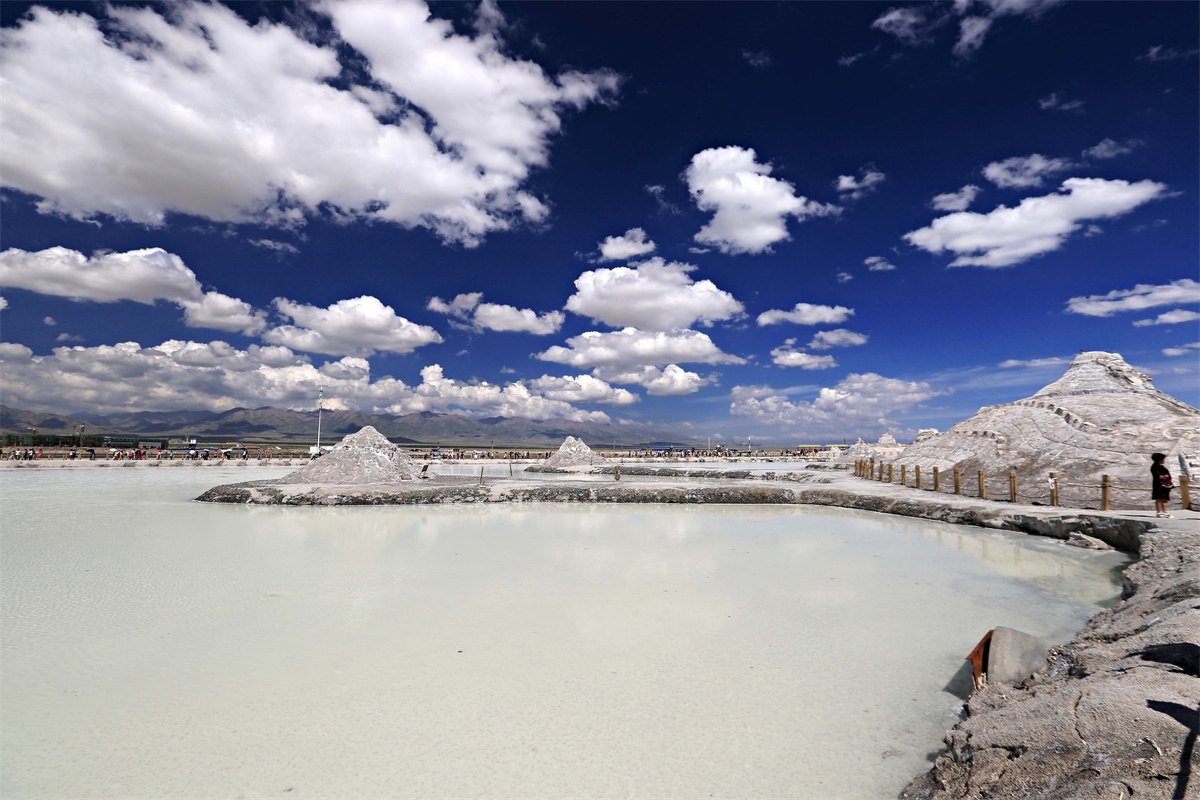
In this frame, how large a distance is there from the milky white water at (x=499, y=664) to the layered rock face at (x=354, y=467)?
1172 centimetres

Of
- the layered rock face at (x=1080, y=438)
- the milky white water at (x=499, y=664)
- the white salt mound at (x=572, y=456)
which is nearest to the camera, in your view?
the milky white water at (x=499, y=664)

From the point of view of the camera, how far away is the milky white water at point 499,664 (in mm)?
3479

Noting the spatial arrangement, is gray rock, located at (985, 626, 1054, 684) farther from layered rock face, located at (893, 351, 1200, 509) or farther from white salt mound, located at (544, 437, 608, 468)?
white salt mound, located at (544, 437, 608, 468)

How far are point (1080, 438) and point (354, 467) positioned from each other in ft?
99.0

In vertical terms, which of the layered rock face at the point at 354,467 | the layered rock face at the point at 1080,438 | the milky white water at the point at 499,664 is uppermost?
the layered rock face at the point at 1080,438

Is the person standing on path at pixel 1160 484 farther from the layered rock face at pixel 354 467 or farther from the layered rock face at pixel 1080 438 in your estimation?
the layered rock face at pixel 354 467

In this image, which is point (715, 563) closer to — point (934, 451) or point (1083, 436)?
point (1083, 436)

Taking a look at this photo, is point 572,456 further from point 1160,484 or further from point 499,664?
point 499,664

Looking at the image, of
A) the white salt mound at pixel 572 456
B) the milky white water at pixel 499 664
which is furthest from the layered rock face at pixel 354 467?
the white salt mound at pixel 572 456

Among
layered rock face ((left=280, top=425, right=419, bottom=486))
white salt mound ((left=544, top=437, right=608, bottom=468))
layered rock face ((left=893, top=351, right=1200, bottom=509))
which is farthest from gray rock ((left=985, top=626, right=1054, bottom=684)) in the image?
white salt mound ((left=544, top=437, right=608, bottom=468))

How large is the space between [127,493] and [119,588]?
19.4 metres

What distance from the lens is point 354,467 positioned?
2391cm

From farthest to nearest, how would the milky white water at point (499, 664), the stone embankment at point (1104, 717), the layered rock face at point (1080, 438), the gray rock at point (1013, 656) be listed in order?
the layered rock face at point (1080, 438) → the gray rock at point (1013, 656) → the milky white water at point (499, 664) → the stone embankment at point (1104, 717)

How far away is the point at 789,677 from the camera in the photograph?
4.79 meters
